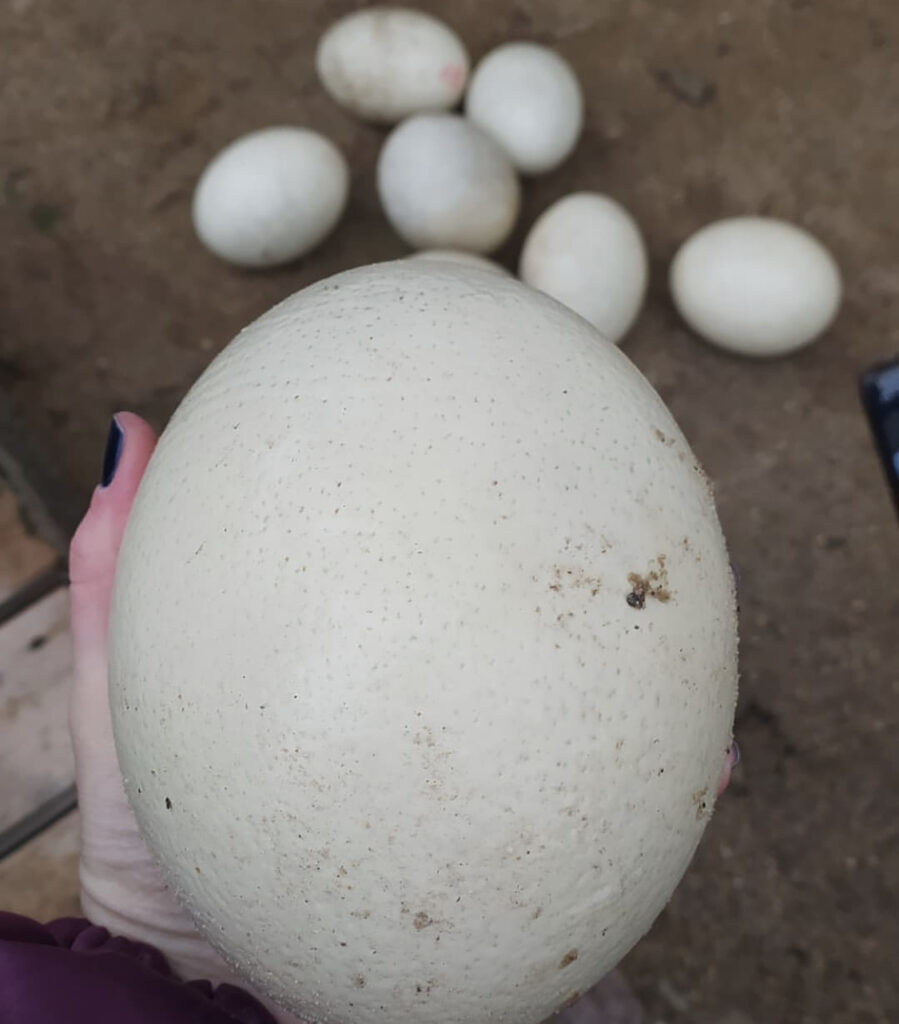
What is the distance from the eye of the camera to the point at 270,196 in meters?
1.19

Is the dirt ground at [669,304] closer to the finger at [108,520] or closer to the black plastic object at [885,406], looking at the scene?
the black plastic object at [885,406]

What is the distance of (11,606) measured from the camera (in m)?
1.16

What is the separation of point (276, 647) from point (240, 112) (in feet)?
3.68

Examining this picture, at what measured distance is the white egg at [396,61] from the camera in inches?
50.4

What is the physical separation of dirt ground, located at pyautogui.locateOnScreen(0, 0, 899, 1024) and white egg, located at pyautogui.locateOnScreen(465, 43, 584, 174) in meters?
0.09

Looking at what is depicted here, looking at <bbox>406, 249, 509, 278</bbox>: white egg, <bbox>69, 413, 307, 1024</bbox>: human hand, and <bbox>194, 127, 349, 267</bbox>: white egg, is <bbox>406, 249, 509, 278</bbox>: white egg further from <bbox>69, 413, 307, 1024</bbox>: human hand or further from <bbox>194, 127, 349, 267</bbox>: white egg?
<bbox>69, 413, 307, 1024</bbox>: human hand

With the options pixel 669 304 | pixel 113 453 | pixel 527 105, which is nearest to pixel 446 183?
pixel 527 105

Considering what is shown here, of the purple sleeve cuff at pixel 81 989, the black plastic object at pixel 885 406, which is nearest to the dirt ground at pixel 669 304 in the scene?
the black plastic object at pixel 885 406

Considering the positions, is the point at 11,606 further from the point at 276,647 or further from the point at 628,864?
the point at 628,864

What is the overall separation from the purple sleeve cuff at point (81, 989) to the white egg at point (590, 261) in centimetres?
84

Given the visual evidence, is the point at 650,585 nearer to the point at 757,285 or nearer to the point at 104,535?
the point at 104,535

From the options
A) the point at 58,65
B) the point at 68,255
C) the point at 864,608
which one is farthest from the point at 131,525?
the point at 58,65

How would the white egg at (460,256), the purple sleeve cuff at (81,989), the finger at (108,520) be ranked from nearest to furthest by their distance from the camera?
1. the purple sleeve cuff at (81,989)
2. the finger at (108,520)
3. the white egg at (460,256)

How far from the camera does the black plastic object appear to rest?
968mm
